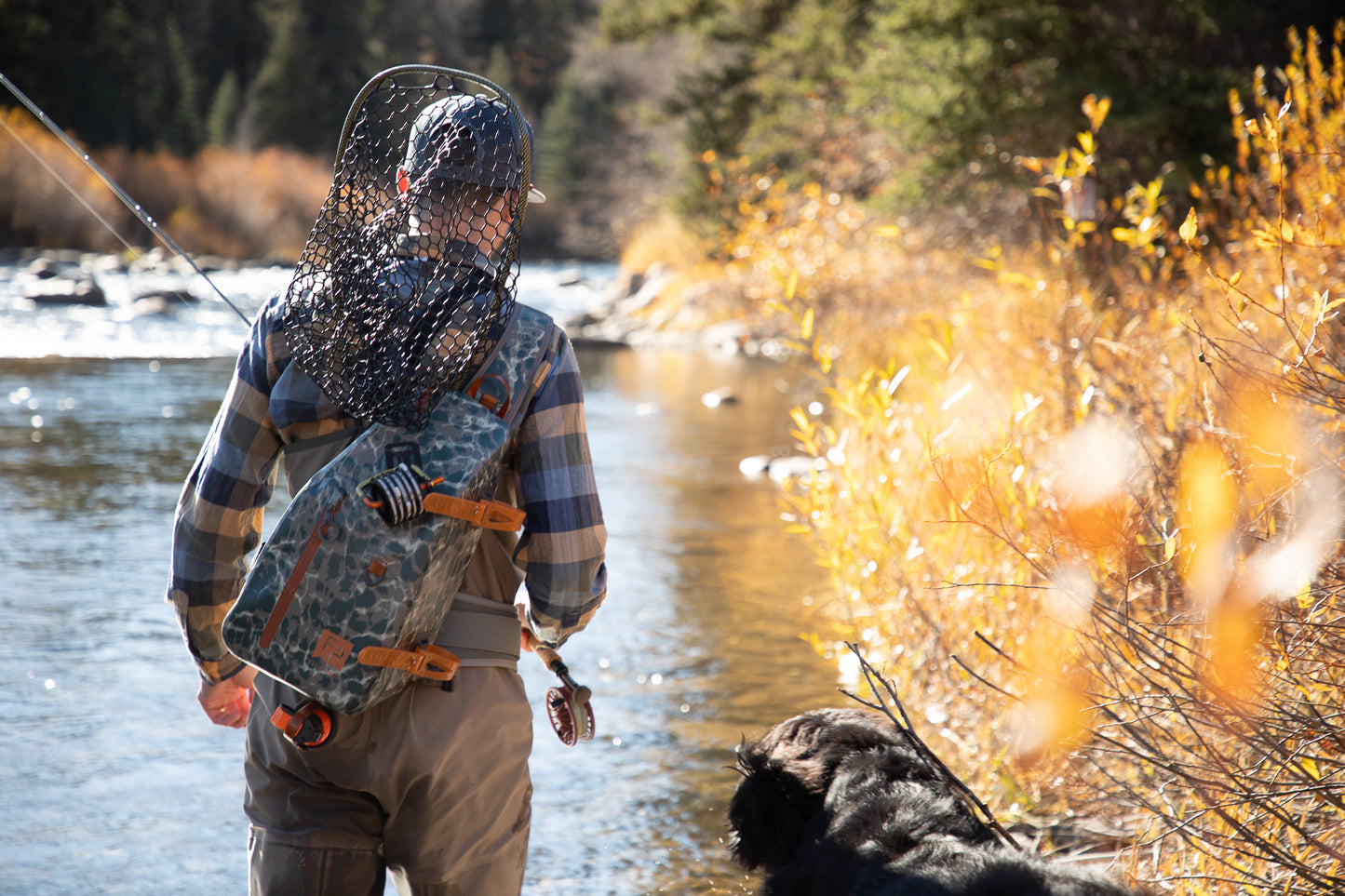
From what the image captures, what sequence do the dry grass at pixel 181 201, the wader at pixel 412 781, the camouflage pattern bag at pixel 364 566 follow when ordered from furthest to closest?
the dry grass at pixel 181 201 < the wader at pixel 412 781 < the camouflage pattern bag at pixel 364 566

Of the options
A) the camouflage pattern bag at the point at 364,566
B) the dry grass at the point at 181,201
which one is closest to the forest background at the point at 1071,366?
the camouflage pattern bag at the point at 364,566

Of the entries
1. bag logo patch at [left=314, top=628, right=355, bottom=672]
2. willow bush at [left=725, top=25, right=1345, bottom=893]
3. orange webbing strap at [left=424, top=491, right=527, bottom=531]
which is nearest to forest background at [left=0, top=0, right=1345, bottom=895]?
willow bush at [left=725, top=25, right=1345, bottom=893]

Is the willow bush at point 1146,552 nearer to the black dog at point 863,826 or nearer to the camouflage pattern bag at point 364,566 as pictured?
the black dog at point 863,826

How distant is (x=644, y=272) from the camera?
2714 cm

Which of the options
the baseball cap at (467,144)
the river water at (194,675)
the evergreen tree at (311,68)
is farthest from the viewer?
the evergreen tree at (311,68)

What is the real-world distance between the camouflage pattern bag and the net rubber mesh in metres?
0.10

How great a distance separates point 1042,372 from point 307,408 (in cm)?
334

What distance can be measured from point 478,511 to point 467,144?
26.0 inches

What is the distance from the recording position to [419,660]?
1.77m

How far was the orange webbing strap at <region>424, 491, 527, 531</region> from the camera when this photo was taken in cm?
171

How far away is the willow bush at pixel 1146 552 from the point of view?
219 centimetres

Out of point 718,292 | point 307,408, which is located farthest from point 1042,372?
point 718,292

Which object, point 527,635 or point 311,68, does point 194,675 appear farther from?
point 311,68

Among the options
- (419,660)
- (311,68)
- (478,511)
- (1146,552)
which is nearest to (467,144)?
(478,511)
